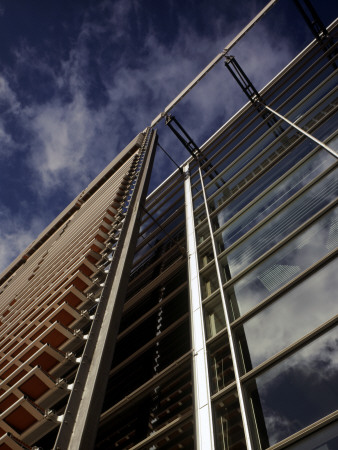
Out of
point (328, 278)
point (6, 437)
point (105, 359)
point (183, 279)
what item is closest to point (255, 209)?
point (183, 279)

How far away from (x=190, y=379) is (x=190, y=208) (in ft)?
20.9

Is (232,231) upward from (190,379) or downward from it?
upward

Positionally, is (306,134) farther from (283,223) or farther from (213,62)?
(213,62)

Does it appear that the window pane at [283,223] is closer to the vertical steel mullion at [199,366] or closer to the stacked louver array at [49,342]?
the vertical steel mullion at [199,366]

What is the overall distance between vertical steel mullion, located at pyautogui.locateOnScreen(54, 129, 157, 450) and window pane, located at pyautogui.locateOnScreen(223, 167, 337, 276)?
79.6 inches

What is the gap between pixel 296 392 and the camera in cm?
Answer: 387

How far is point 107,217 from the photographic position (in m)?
9.38

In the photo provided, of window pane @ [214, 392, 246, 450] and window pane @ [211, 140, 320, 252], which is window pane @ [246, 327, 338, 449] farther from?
window pane @ [211, 140, 320, 252]

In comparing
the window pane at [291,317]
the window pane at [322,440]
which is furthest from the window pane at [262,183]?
the window pane at [322,440]

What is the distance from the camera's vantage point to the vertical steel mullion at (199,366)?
4.43m

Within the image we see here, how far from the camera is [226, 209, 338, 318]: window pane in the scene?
5223mm

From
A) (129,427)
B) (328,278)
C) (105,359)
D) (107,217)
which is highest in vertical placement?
(107,217)

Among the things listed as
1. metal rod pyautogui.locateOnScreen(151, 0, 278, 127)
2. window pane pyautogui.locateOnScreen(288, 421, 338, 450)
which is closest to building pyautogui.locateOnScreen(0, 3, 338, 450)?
window pane pyautogui.locateOnScreen(288, 421, 338, 450)

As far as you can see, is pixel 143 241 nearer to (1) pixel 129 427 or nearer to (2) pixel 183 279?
(2) pixel 183 279
